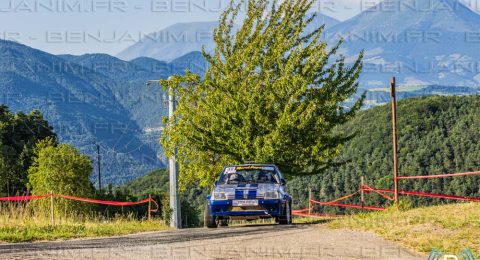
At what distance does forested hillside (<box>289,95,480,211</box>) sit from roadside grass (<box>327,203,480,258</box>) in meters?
110

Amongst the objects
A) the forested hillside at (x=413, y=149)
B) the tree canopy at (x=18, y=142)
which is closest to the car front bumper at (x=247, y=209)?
the tree canopy at (x=18, y=142)

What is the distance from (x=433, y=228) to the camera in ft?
43.7

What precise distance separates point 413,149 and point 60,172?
88673 millimetres

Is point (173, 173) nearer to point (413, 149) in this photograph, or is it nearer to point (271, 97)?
point (271, 97)

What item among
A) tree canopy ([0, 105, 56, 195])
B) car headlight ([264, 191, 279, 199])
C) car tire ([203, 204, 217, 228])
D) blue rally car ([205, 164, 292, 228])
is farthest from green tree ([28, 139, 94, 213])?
car headlight ([264, 191, 279, 199])

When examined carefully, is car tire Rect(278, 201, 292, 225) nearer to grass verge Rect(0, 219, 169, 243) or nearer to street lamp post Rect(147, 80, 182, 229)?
grass verge Rect(0, 219, 169, 243)

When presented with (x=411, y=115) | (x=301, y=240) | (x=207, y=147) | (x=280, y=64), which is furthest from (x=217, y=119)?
(x=411, y=115)

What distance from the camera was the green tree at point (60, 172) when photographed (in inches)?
3044

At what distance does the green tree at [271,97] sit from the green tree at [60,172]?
44396 millimetres

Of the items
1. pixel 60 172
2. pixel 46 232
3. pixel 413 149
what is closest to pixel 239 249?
pixel 46 232

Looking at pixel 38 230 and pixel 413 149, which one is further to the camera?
pixel 413 149

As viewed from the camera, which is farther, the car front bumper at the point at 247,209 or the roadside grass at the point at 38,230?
the car front bumper at the point at 247,209

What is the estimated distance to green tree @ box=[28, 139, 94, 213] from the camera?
77.3 metres

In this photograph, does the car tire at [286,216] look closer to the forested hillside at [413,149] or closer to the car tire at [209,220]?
the car tire at [209,220]
